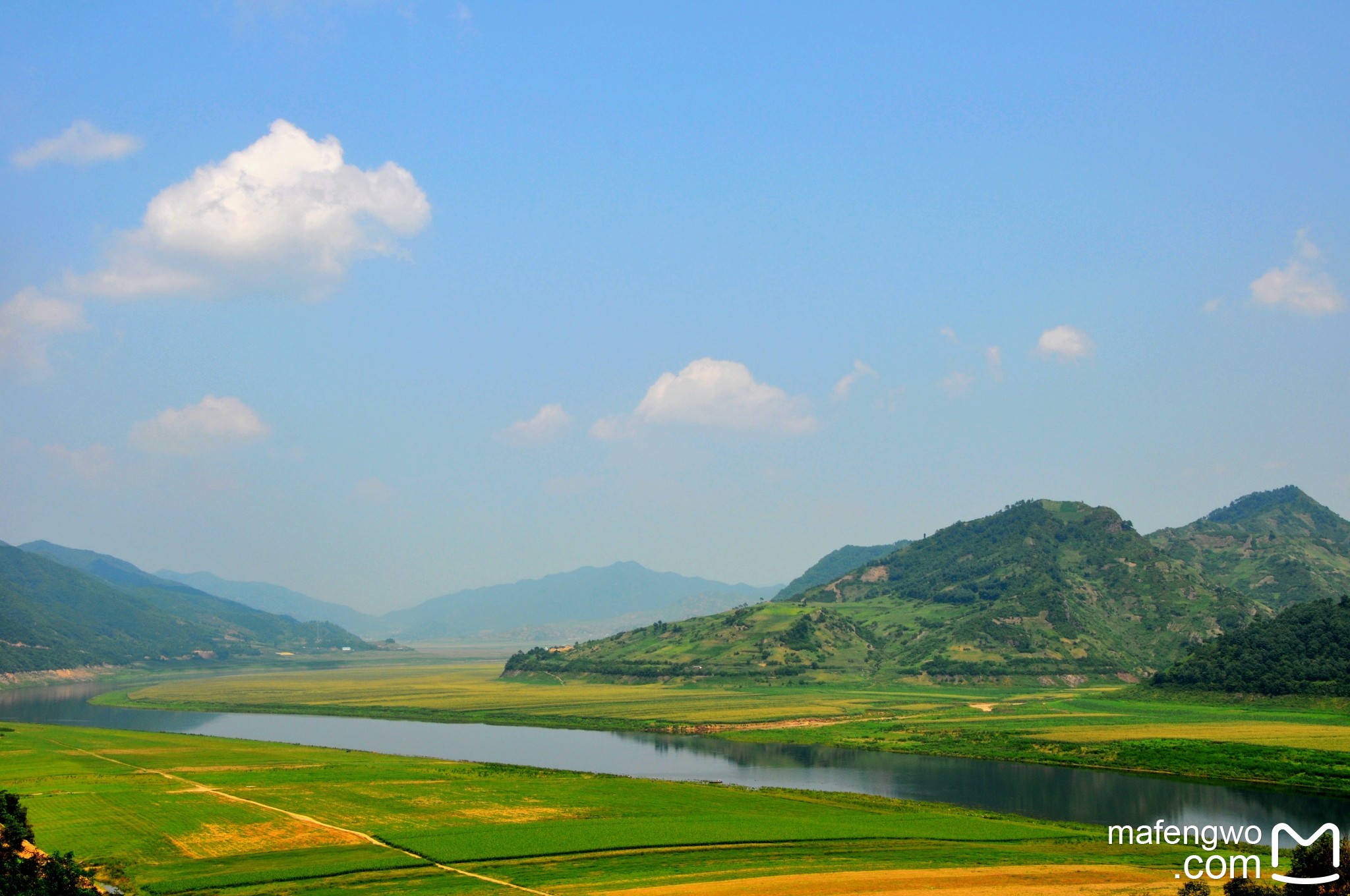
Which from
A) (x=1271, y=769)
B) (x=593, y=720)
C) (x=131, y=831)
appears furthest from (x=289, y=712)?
(x=1271, y=769)

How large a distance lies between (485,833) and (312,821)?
45.4 ft

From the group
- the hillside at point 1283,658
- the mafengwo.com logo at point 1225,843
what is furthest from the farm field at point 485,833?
the hillside at point 1283,658

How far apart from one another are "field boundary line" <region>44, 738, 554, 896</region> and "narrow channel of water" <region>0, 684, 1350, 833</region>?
29.8 m

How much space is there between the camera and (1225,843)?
229ft

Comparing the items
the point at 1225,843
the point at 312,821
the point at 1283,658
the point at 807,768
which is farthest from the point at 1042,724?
the point at 312,821

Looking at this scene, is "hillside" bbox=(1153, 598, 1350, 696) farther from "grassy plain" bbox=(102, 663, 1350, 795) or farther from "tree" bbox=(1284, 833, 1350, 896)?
"tree" bbox=(1284, 833, 1350, 896)

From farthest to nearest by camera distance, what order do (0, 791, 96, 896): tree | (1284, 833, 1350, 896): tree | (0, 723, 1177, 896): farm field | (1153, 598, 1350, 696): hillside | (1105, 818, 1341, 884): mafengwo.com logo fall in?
(1153, 598, 1350, 696): hillside < (0, 723, 1177, 896): farm field < (1105, 818, 1341, 884): mafengwo.com logo < (0, 791, 96, 896): tree < (1284, 833, 1350, 896): tree

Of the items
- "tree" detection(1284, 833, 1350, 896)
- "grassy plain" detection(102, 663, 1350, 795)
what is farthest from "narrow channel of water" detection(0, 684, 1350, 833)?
"tree" detection(1284, 833, 1350, 896)

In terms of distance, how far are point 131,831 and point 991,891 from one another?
185 ft

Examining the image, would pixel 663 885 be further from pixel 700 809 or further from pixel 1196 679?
pixel 1196 679

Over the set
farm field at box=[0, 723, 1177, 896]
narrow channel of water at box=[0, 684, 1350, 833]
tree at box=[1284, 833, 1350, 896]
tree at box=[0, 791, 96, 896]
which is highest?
tree at box=[1284, 833, 1350, 896]

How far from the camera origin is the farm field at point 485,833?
190 ft

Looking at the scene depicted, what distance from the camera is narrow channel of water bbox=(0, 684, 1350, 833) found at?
85312 millimetres

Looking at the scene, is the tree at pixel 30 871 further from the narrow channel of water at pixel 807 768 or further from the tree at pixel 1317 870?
the narrow channel of water at pixel 807 768
